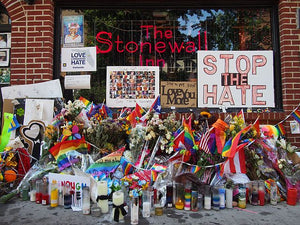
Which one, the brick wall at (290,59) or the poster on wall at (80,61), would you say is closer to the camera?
the brick wall at (290,59)

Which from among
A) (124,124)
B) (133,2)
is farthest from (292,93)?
(133,2)

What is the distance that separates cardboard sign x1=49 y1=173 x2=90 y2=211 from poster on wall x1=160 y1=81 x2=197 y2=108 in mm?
1997

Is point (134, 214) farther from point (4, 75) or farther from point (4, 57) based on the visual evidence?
point (4, 57)

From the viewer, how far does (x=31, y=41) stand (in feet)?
15.1

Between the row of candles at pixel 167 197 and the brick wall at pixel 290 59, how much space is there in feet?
4.97

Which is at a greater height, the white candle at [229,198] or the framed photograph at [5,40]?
the framed photograph at [5,40]

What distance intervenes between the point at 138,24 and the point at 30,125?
8.82 ft

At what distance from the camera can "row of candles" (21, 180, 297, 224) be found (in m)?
3.23

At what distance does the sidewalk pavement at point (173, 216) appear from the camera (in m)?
3.01

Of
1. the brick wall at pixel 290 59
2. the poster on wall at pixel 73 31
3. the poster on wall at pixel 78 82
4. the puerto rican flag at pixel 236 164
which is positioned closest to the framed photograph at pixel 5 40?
the poster on wall at pixel 73 31

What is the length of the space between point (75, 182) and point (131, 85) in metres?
2.03

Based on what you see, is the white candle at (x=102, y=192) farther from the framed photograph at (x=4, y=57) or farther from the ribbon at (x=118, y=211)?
the framed photograph at (x=4, y=57)

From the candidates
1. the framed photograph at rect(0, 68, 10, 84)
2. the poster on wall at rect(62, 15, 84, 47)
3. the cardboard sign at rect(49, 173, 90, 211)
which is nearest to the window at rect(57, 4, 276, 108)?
the poster on wall at rect(62, 15, 84, 47)

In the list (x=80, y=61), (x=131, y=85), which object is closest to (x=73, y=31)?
(x=80, y=61)
